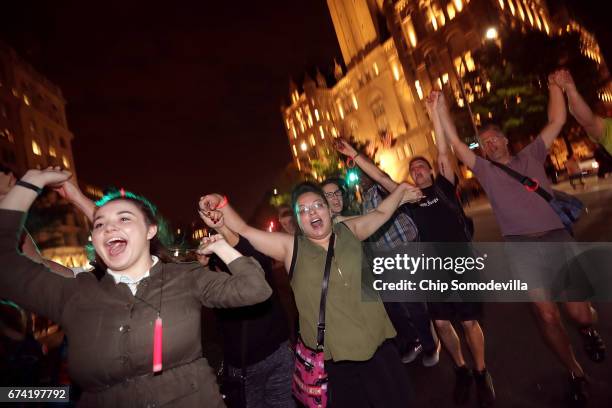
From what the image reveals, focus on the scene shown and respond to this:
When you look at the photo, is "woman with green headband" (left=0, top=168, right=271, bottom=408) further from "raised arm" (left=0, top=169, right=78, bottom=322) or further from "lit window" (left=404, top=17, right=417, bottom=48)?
"lit window" (left=404, top=17, right=417, bottom=48)

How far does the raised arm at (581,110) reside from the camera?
3381mm

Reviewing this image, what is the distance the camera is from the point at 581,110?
3387 millimetres

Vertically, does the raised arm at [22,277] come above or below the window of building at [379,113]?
below

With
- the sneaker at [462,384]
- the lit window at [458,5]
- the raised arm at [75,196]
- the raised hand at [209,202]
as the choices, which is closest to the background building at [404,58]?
the lit window at [458,5]

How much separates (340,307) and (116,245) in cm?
157

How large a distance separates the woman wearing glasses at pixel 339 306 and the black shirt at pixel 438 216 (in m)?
1.70

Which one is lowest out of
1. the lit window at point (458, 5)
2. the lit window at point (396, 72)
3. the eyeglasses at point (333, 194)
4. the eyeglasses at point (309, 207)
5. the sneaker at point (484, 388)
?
the sneaker at point (484, 388)

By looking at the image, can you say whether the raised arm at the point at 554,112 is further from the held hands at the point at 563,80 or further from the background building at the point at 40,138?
the background building at the point at 40,138

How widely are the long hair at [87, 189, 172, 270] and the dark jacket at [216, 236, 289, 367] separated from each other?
85cm

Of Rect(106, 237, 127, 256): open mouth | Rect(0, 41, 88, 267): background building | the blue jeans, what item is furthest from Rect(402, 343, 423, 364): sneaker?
Rect(0, 41, 88, 267): background building

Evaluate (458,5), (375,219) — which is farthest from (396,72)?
(375,219)

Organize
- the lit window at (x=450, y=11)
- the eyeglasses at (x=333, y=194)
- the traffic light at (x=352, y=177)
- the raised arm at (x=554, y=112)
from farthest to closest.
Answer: the lit window at (x=450, y=11), the traffic light at (x=352, y=177), the eyeglasses at (x=333, y=194), the raised arm at (x=554, y=112)

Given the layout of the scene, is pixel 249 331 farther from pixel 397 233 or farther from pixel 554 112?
pixel 554 112

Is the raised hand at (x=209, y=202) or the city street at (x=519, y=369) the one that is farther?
the city street at (x=519, y=369)
